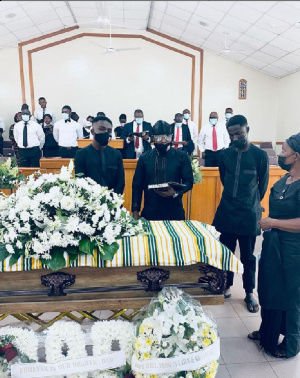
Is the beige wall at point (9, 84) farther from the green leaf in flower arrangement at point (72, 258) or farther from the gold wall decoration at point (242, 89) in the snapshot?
the green leaf in flower arrangement at point (72, 258)

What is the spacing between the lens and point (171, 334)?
6.15ft

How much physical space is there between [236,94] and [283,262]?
10153 mm

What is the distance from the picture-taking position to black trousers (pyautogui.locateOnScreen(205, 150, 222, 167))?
7906 millimetres

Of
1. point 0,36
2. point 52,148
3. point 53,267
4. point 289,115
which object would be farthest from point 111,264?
point 289,115

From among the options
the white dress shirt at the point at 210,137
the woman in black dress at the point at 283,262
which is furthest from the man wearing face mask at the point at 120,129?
the woman in black dress at the point at 283,262

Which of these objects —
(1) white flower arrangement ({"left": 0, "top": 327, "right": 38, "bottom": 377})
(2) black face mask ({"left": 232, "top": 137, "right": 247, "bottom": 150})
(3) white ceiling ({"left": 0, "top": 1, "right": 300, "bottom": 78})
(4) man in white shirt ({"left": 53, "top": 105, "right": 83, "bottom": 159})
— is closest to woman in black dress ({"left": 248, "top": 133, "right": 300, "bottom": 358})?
(2) black face mask ({"left": 232, "top": 137, "right": 247, "bottom": 150})

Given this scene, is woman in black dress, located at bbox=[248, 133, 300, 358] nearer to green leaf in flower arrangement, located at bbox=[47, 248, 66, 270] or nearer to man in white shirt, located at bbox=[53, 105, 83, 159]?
green leaf in flower arrangement, located at bbox=[47, 248, 66, 270]

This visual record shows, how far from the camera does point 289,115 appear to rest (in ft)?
36.4

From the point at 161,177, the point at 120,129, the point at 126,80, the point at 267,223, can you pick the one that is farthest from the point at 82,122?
the point at 267,223

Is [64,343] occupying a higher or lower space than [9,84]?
lower

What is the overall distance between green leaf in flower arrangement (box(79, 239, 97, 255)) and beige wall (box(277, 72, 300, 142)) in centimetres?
1009

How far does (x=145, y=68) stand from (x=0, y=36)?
14.1ft

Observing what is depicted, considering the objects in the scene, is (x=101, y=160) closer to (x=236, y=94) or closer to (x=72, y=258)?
(x=72, y=258)

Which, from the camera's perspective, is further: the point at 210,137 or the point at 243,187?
the point at 210,137
